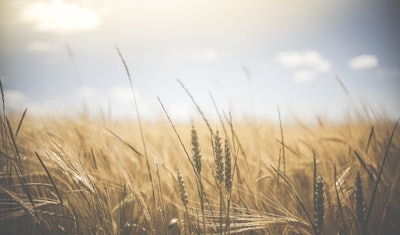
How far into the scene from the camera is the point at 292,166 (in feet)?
3.57

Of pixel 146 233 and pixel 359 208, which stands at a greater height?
pixel 359 208

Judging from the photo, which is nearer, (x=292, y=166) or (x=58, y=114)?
(x=292, y=166)

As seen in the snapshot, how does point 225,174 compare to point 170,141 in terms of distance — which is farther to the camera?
point 170,141

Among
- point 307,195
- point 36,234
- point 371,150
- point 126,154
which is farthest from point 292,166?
point 36,234

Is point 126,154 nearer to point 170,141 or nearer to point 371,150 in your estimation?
point 170,141

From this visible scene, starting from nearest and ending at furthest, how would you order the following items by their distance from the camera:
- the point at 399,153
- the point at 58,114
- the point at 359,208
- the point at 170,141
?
the point at 359,208 < the point at 399,153 < the point at 170,141 < the point at 58,114

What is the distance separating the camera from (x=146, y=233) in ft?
2.32

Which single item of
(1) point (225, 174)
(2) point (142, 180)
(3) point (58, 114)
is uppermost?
(3) point (58, 114)

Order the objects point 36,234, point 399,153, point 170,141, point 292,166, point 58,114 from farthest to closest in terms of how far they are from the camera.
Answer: point 58,114 → point 170,141 → point 292,166 → point 399,153 → point 36,234

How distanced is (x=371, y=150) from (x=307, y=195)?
0.31 metres

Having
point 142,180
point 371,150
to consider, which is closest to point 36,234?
point 142,180

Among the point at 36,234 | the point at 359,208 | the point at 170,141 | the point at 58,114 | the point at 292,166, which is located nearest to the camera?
the point at 359,208

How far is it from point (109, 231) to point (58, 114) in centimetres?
146

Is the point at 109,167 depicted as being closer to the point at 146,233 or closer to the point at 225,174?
the point at 146,233
